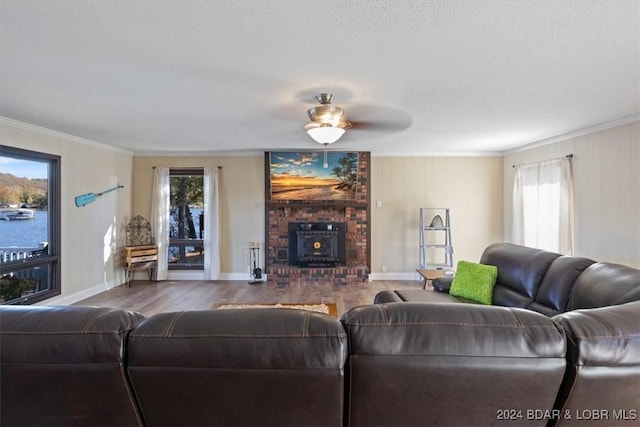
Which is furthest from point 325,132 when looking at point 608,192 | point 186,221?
point 186,221

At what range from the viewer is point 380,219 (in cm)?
601

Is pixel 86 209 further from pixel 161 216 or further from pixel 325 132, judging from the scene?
pixel 325 132

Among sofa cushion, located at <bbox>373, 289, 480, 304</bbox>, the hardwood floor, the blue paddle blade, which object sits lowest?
the hardwood floor

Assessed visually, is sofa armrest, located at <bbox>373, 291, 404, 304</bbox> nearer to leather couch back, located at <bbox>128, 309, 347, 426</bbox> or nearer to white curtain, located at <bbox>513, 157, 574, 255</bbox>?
leather couch back, located at <bbox>128, 309, 347, 426</bbox>

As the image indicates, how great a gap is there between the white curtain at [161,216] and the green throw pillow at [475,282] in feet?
16.3

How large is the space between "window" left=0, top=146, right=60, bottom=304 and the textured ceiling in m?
0.76

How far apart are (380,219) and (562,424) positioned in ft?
16.5

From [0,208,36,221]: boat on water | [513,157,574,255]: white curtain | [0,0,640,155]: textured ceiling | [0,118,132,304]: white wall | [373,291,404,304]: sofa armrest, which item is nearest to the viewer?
[0,0,640,155]: textured ceiling

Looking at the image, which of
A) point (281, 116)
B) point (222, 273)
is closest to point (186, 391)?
point (281, 116)

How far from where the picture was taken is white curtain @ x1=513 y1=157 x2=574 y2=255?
4.32 meters

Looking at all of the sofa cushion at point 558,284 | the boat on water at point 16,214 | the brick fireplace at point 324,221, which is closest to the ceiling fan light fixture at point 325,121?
the sofa cushion at point 558,284

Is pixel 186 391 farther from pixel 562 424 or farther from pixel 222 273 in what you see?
pixel 222 273

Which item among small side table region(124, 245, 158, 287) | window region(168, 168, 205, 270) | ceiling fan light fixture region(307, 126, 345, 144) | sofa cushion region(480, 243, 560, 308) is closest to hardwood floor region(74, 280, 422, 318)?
small side table region(124, 245, 158, 287)

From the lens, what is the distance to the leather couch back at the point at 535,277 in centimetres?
233
